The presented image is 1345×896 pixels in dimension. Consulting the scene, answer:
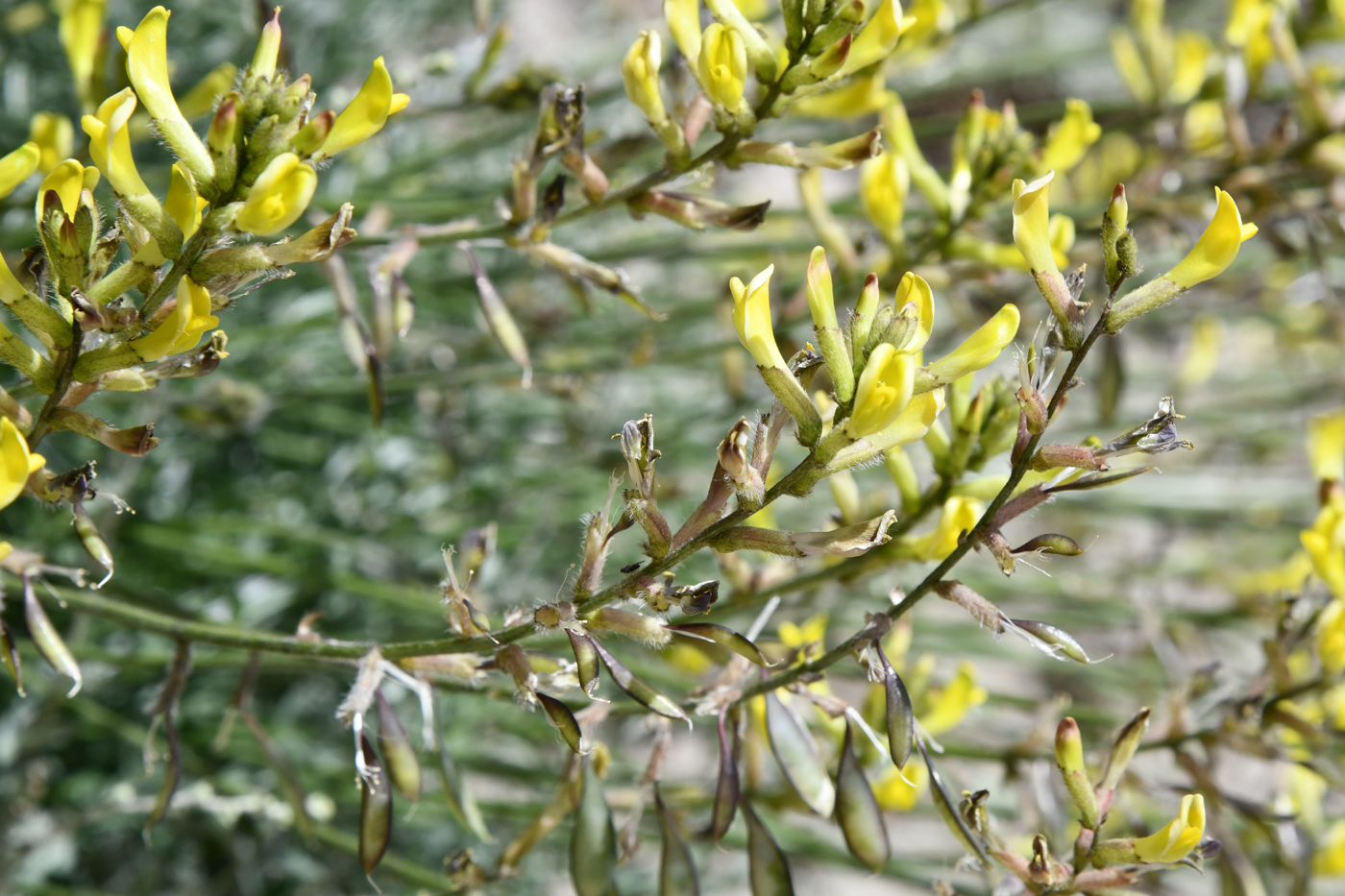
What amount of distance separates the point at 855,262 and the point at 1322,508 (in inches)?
23.7

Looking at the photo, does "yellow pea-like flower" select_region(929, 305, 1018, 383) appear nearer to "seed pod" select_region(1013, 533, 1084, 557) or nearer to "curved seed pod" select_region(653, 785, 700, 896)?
"seed pod" select_region(1013, 533, 1084, 557)

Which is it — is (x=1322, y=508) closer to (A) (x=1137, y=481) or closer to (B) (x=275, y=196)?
(B) (x=275, y=196)

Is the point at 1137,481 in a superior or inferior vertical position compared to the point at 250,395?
inferior

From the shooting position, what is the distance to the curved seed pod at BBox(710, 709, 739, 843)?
0.88m

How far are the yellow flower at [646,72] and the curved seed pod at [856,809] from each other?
567 millimetres

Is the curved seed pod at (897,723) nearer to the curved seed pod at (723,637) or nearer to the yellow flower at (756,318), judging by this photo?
the curved seed pod at (723,637)

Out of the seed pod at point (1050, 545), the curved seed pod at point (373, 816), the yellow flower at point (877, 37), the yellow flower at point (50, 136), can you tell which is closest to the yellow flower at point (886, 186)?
the yellow flower at point (877, 37)

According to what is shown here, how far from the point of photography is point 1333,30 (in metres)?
1.52

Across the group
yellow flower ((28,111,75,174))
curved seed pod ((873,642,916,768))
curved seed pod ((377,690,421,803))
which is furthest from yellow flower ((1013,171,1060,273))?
yellow flower ((28,111,75,174))

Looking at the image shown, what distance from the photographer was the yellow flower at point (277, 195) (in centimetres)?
67

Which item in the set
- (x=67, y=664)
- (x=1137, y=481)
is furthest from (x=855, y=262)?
(x=1137, y=481)

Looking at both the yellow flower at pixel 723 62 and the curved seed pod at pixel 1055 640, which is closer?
the curved seed pod at pixel 1055 640

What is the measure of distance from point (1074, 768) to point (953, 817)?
0.35 feet

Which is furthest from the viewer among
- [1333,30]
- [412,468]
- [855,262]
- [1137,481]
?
[1137,481]
